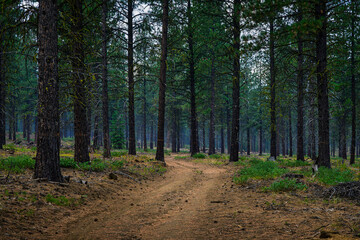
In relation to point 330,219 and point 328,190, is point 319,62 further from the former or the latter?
point 330,219

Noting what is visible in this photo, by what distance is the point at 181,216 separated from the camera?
555 cm

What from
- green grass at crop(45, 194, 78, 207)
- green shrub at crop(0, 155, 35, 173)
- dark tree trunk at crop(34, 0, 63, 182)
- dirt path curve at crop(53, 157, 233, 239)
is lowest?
dirt path curve at crop(53, 157, 233, 239)

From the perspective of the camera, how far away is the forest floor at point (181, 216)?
4.23 metres

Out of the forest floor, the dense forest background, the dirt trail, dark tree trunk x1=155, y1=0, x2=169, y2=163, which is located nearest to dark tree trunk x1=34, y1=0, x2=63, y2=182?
the dense forest background

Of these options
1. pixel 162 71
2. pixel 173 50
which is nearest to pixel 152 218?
pixel 162 71

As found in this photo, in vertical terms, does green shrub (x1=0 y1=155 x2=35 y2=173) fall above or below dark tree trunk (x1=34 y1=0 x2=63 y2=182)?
below

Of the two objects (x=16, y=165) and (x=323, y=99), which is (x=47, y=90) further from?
(x=323, y=99)

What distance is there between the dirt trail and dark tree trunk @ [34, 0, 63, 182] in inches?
82.2

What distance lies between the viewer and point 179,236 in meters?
4.29

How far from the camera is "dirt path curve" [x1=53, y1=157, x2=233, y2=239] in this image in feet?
14.4

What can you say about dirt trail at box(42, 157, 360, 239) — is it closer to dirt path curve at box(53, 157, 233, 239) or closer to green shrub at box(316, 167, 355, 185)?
dirt path curve at box(53, 157, 233, 239)

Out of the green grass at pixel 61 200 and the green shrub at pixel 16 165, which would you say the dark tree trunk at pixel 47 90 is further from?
the green shrub at pixel 16 165

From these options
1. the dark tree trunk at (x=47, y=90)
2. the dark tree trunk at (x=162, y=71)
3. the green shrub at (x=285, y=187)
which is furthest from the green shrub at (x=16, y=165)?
the green shrub at (x=285, y=187)

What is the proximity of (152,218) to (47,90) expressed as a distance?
4773 millimetres
